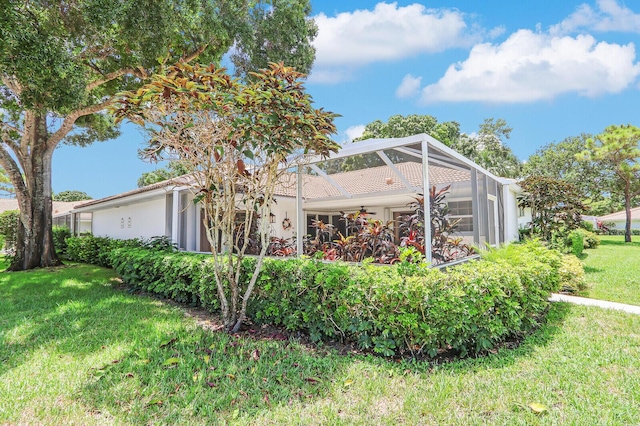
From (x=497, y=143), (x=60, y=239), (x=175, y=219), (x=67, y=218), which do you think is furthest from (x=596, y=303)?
(x=497, y=143)

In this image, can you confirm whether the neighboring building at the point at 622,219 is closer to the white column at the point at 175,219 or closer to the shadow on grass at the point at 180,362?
the shadow on grass at the point at 180,362

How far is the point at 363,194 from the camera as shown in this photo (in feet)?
40.9

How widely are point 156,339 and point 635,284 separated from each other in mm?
11909

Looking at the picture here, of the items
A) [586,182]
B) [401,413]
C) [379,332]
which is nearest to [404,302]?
[379,332]

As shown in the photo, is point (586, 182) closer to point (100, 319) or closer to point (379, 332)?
point (379, 332)

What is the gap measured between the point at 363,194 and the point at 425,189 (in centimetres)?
643

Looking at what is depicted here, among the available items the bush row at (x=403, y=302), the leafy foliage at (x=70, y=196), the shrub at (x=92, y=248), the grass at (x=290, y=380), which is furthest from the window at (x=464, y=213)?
the leafy foliage at (x=70, y=196)

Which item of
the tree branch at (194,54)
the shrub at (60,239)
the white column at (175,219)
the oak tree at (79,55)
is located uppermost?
the tree branch at (194,54)

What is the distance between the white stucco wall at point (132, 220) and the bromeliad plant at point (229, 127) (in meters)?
7.42

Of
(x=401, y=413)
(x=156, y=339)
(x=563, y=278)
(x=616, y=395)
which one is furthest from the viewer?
(x=563, y=278)

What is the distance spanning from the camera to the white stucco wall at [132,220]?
13.4m

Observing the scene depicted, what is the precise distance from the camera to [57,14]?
9164 mm

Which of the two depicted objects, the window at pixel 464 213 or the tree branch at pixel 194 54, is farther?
the tree branch at pixel 194 54

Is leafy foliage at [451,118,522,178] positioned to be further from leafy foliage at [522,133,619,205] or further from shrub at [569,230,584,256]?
shrub at [569,230,584,256]
